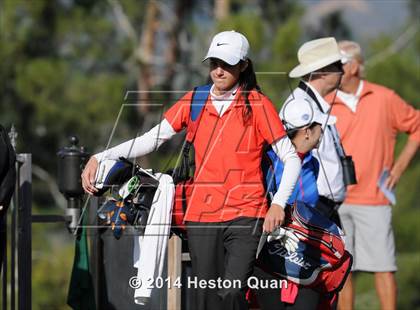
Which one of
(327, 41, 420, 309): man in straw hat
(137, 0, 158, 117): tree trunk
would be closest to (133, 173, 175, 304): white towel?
(327, 41, 420, 309): man in straw hat

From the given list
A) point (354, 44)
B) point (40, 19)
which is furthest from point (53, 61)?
point (354, 44)

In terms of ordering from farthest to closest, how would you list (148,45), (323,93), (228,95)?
(148,45)
(323,93)
(228,95)

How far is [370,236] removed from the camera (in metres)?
7.83

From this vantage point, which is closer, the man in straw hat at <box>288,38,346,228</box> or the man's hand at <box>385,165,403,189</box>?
the man in straw hat at <box>288,38,346,228</box>

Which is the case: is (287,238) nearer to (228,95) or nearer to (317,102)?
(228,95)

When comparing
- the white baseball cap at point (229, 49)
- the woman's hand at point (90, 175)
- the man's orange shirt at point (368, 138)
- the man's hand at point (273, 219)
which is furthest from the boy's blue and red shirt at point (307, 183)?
the man's orange shirt at point (368, 138)

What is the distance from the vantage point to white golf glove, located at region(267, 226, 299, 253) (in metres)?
5.77

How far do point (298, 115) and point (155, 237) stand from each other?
102cm

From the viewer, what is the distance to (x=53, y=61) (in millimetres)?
21047

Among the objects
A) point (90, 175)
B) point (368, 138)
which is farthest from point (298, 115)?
point (368, 138)

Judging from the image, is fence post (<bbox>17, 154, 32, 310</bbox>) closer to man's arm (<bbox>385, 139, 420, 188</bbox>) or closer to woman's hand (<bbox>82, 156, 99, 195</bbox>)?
woman's hand (<bbox>82, 156, 99, 195</bbox>)

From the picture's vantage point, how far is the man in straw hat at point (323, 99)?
6582 millimetres

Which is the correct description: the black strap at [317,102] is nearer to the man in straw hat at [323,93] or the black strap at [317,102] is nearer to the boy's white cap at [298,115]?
the man in straw hat at [323,93]

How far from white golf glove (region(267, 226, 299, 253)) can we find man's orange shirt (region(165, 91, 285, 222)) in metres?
0.19
